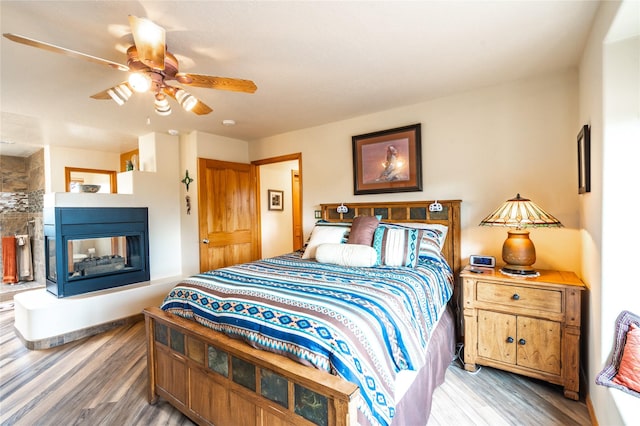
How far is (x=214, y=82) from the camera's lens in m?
1.87

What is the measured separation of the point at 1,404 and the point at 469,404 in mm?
3183

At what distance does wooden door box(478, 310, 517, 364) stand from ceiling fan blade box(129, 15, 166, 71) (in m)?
2.74

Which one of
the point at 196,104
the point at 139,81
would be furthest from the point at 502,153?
the point at 139,81

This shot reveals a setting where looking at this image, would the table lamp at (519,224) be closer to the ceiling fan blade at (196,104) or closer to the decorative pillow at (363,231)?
the decorative pillow at (363,231)

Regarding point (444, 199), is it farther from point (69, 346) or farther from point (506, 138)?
point (69, 346)

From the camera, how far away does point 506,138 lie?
8.56 feet

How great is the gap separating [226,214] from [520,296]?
350 cm

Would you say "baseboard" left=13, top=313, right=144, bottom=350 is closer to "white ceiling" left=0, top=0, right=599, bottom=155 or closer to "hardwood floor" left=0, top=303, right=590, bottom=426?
"hardwood floor" left=0, top=303, right=590, bottom=426

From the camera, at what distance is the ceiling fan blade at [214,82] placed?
1.83m

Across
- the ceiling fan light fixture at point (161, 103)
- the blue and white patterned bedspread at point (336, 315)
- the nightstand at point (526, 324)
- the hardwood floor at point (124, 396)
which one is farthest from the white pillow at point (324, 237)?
the ceiling fan light fixture at point (161, 103)

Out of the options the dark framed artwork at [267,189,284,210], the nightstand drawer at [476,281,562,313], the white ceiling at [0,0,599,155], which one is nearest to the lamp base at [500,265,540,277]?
the nightstand drawer at [476,281,562,313]

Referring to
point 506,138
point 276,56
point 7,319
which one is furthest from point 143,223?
point 506,138

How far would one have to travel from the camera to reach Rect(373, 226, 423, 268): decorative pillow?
2375 mm

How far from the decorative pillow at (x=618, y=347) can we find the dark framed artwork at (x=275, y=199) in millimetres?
4195
